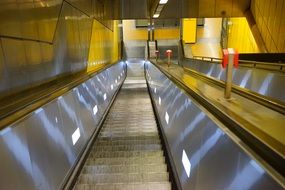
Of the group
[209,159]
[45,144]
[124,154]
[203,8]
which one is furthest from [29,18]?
[203,8]

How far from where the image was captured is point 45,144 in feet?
→ 6.59

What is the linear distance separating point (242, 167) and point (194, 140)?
2.77 ft

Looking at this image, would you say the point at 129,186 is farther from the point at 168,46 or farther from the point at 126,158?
the point at 168,46

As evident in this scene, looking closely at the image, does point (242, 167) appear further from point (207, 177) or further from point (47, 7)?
point (47, 7)

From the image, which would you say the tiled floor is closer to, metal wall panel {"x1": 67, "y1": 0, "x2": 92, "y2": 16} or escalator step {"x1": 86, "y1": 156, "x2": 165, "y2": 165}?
metal wall panel {"x1": 67, "y1": 0, "x2": 92, "y2": 16}

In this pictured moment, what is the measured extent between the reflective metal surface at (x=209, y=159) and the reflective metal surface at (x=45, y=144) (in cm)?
108

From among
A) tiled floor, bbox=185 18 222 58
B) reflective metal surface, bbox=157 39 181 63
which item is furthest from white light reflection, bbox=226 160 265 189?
tiled floor, bbox=185 18 222 58

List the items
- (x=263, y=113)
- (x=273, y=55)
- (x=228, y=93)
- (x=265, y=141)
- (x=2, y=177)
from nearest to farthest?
1. (x=265, y=141)
2. (x=2, y=177)
3. (x=263, y=113)
4. (x=228, y=93)
5. (x=273, y=55)

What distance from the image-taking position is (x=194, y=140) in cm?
188

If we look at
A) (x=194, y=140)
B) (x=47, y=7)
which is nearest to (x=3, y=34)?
(x=47, y=7)

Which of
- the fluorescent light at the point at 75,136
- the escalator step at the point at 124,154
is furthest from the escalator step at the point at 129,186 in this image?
the escalator step at the point at 124,154

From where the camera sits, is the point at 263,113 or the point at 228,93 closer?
the point at 263,113

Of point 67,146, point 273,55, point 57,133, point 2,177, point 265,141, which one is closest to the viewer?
point 265,141

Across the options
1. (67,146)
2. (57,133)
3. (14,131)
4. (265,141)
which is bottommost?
(67,146)
